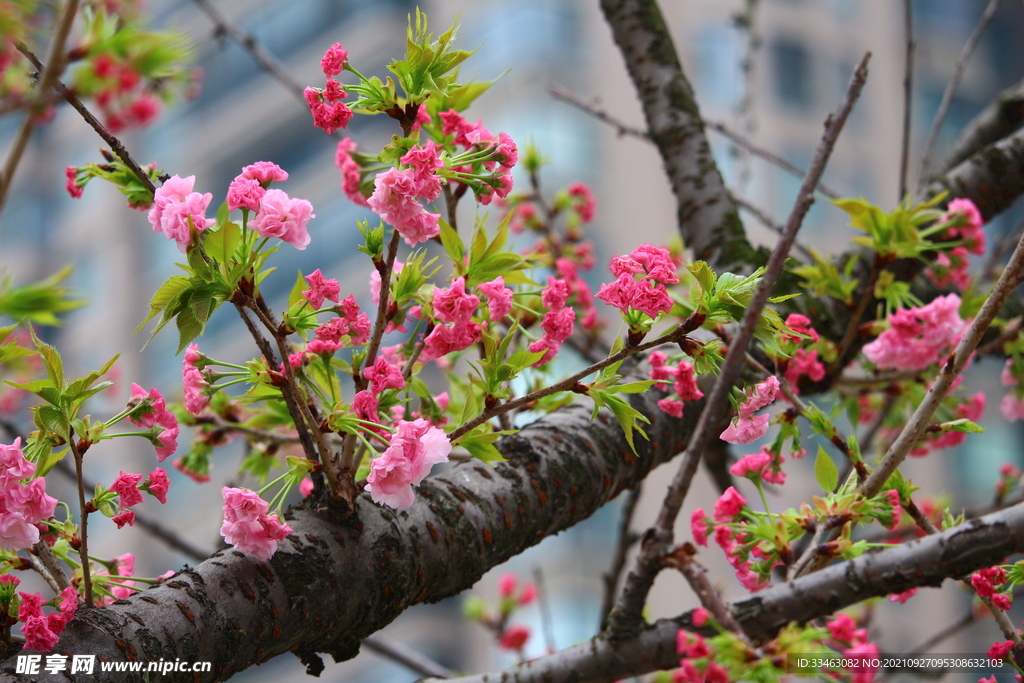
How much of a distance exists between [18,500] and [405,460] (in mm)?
535

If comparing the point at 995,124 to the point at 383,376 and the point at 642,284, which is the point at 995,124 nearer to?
the point at 642,284

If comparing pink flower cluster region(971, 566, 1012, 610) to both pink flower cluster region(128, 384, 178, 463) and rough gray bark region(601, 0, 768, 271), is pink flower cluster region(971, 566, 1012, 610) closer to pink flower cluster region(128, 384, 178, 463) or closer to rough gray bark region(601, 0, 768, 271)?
rough gray bark region(601, 0, 768, 271)

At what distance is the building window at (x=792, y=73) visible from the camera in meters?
17.8

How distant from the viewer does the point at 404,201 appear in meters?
1.30

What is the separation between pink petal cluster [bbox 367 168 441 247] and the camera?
128 cm

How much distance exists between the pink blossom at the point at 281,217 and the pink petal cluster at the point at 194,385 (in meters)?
0.27

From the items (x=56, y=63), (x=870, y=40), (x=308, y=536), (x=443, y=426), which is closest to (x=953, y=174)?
(x=443, y=426)

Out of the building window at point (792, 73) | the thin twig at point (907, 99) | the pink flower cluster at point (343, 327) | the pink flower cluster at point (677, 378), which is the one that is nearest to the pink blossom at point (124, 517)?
the pink flower cluster at point (343, 327)

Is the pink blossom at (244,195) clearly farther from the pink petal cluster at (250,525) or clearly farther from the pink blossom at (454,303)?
the pink petal cluster at (250,525)

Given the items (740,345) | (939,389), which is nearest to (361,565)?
(740,345)

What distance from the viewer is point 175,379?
1961cm

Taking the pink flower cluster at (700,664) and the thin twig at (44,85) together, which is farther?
the pink flower cluster at (700,664)

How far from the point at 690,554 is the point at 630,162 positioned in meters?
16.3

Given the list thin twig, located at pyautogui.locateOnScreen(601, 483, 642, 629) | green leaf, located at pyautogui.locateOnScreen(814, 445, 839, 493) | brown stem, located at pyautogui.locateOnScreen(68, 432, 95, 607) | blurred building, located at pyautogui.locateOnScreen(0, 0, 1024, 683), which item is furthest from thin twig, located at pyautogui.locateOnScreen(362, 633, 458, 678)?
blurred building, located at pyautogui.locateOnScreen(0, 0, 1024, 683)
